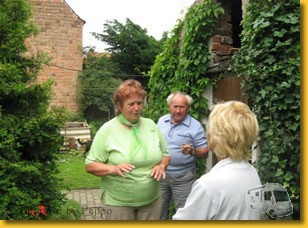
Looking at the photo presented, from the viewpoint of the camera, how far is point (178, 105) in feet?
9.68

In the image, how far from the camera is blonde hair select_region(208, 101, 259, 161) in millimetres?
1505

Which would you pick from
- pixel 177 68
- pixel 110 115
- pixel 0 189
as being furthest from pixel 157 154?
pixel 177 68

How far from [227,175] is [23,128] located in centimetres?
175

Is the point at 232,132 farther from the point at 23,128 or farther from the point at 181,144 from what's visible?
the point at 23,128

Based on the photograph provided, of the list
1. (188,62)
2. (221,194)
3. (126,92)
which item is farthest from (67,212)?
(188,62)

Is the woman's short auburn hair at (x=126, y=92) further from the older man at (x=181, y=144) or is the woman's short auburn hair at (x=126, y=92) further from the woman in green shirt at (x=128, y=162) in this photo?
the older man at (x=181, y=144)

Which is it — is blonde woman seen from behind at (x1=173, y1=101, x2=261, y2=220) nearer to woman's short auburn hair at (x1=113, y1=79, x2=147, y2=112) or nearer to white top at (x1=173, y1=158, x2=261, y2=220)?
white top at (x1=173, y1=158, x2=261, y2=220)

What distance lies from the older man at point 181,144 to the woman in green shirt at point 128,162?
694 mm

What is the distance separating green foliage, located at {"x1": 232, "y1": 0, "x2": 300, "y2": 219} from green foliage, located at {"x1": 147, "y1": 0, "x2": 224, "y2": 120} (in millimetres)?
920

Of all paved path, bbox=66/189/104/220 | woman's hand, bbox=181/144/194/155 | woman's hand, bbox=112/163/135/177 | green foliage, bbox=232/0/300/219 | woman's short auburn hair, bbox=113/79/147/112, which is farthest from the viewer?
woman's hand, bbox=181/144/194/155

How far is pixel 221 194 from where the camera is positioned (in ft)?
4.66

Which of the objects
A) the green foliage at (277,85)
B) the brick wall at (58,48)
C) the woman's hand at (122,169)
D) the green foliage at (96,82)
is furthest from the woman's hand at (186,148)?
the brick wall at (58,48)

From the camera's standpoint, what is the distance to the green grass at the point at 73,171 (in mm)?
2992

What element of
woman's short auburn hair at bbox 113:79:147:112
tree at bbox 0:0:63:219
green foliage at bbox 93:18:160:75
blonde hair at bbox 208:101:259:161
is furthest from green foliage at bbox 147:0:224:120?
blonde hair at bbox 208:101:259:161
